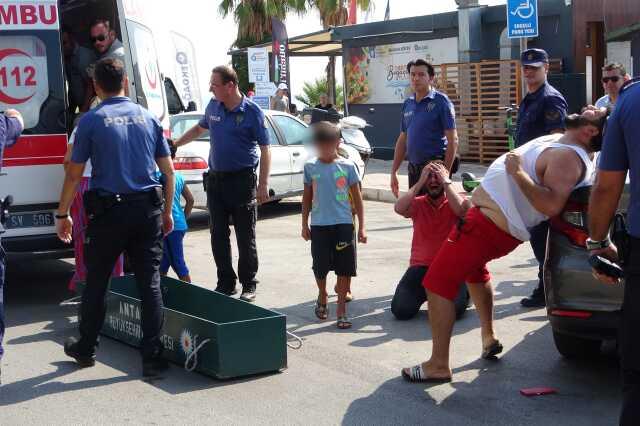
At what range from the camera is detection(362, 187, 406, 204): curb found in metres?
16.1

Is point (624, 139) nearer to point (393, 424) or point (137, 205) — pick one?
point (393, 424)

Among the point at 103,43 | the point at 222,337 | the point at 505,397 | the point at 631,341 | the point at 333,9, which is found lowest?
the point at 505,397

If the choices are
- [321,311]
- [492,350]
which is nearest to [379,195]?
[321,311]

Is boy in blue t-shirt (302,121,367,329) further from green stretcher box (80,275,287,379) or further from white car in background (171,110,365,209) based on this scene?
white car in background (171,110,365,209)

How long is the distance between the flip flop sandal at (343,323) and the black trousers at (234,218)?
4.10 feet

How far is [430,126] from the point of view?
26.2 ft

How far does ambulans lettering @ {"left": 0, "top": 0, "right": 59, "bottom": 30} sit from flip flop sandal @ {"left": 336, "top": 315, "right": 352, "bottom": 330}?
341cm

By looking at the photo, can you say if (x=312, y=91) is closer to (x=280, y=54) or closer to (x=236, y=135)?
(x=280, y=54)

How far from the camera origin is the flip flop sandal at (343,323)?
23.6ft

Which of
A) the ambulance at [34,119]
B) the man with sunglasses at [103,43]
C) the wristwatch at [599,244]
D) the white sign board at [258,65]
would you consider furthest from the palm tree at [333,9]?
the wristwatch at [599,244]

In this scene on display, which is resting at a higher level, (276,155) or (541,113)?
(541,113)

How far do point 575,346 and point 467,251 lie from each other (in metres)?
1.12

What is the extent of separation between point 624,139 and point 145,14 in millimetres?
6376

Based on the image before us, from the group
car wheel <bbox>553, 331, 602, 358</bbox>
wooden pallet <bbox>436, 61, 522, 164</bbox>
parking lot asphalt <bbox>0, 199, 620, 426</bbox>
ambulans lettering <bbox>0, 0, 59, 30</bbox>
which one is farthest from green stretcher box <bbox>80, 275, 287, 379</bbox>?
wooden pallet <bbox>436, 61, 522, 164</bbox>
